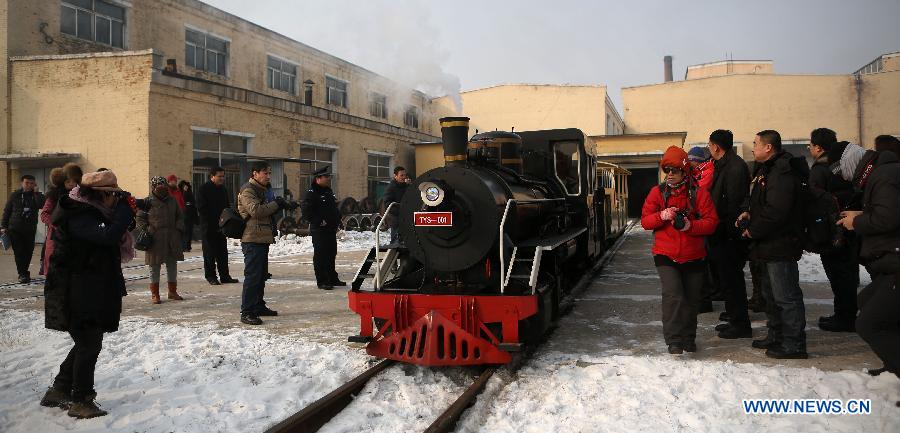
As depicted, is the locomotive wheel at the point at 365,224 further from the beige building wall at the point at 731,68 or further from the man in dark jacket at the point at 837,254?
the beige building wall at the point at 731,68

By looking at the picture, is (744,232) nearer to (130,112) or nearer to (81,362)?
(81,362)

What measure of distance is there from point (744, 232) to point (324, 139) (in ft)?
58.2

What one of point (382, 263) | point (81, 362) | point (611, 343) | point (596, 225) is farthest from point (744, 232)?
point (81, 362)

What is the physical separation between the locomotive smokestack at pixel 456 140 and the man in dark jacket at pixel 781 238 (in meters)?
2.31

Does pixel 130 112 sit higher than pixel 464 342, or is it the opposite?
pixel 130 112

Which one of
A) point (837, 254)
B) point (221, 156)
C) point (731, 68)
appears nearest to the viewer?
point (837, 254)

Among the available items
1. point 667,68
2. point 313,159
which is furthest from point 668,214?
point 667,68

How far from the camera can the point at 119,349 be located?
5.05 m

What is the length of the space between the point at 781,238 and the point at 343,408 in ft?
11.5

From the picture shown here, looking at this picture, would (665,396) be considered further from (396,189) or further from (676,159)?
(396,189)

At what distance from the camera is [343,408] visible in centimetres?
380

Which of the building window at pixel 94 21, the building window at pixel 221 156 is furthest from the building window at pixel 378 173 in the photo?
the building window at pixel 94 21

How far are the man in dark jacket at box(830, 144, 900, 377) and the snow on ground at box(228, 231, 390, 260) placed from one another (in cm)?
Result: 1146

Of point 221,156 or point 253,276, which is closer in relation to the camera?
point 253,276
